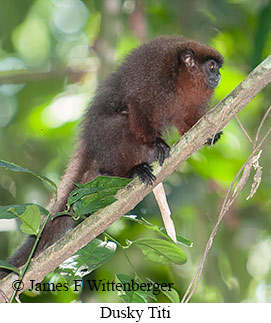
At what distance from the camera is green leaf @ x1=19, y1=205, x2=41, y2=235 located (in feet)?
5.93

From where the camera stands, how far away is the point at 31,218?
1.84 meters

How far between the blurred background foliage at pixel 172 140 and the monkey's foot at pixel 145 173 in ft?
2.16

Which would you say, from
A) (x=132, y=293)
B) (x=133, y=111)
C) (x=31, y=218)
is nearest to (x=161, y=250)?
(x=132, y=293)

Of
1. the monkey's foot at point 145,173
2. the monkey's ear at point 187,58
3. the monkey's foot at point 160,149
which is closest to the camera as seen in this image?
the monkey's foot at point 145,173

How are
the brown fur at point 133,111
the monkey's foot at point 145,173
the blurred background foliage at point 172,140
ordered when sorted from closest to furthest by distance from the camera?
the monkey's foot at point 145,173
the brown fur at point 133,111
the blurred background foliage at point 172,140

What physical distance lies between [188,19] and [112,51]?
41.1 inches

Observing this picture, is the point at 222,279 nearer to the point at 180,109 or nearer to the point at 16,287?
the point at 180,109

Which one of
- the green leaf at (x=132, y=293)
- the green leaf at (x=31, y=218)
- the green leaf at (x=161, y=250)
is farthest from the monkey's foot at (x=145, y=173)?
the green leaf at (x=31, y=218)

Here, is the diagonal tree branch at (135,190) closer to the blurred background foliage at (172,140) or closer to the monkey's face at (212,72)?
the blurred background foliage at (172,140)

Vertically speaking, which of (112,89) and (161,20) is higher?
(161,20)

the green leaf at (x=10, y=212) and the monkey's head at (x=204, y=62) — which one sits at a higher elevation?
the monkey's head at (x=204, y=62)

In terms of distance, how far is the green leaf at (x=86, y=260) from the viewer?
6.86ft
